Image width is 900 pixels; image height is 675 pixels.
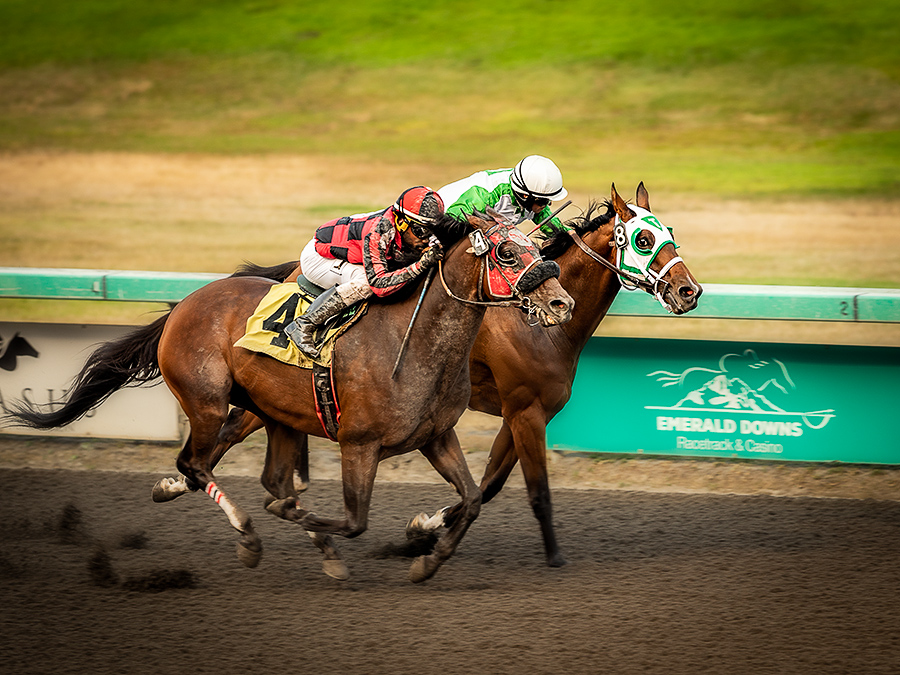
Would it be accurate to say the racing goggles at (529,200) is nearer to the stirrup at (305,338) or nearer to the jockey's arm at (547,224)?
the jockey's arm at (547,224)

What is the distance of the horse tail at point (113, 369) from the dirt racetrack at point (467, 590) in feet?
1.81

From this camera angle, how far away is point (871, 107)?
73.1 ft

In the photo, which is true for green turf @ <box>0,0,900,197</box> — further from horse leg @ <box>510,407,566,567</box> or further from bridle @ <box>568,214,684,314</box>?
horse leg @ <box>510,407,566,567</box>

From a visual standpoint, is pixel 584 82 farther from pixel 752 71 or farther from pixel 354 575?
pixel 354 575

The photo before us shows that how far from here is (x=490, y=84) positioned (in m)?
25.0

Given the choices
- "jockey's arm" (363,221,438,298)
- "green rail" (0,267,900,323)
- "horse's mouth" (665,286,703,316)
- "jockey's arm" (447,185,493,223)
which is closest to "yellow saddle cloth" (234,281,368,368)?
"jockey's arm" (363,221,438,298)

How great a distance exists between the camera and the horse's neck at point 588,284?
17.0 ft

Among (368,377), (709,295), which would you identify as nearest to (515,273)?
(368,377)

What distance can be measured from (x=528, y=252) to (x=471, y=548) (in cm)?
183

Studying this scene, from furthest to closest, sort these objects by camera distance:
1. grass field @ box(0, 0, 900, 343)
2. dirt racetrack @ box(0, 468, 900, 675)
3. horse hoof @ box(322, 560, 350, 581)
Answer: grass field @ box(0, 0, 900, 343)
horse hoof @ box(322, 560, 350, 581)
dirt racetrack @ box(0, 468, 900, 675)

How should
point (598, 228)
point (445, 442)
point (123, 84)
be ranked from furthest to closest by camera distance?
1. point (123, 84)
2. point (598, 228)
3. point (445, 442)

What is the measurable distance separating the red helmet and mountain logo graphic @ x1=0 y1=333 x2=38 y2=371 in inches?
141

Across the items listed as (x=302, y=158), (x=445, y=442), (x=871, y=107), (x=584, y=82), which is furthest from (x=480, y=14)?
(x=445, y=442)

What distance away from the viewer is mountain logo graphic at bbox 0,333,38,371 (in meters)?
6.95
